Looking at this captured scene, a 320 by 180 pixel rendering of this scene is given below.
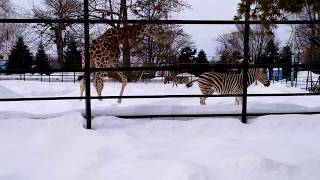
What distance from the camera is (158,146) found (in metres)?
4.27

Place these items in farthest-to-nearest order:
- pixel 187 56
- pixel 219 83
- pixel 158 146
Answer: pixel 187 56 < pixel 219 83 < pixel 158 146

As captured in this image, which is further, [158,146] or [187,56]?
[187,56]

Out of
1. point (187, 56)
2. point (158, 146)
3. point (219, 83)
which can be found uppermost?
point (187, 56)

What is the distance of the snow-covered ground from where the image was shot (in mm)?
3635

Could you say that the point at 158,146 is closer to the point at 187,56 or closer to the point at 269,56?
the point at 187,56

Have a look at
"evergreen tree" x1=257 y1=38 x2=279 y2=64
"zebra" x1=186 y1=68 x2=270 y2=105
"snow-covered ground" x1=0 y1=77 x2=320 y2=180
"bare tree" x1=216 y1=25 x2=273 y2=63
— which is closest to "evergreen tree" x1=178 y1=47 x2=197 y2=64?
"bare tree" x1=216 y1=25 x2=273 y2=63

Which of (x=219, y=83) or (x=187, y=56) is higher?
(x=187, y=56)

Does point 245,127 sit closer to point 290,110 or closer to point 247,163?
point 290,110

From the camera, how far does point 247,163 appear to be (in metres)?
3.65

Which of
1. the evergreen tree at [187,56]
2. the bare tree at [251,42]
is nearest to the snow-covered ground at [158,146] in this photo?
the bare tree at [251,42]

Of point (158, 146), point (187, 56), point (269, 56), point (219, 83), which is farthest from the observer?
point (187, 56)

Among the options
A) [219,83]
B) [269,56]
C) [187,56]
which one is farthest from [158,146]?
[269,56]

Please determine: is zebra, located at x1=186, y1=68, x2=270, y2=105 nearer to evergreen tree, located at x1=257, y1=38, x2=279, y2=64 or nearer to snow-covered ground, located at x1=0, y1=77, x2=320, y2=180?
snow-covered ground, located at x1=0, y1=77, x2=320, y2=180

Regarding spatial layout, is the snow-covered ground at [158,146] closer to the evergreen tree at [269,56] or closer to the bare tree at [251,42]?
the bare tree at [251,42]
